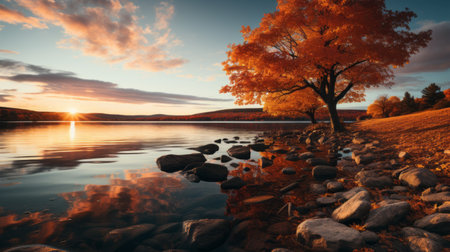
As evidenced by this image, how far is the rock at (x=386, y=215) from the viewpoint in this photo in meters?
3.52

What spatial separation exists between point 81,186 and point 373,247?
8096 mm

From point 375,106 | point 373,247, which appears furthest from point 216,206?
point 375,106

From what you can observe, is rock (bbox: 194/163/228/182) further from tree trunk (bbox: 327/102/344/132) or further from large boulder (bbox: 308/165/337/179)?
tree trunk (bbox: 327/102/344/132)

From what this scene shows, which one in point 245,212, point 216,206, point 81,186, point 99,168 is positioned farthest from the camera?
point 99,168

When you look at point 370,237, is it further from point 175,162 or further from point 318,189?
point 175,162

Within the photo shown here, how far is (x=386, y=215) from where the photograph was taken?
142 inches

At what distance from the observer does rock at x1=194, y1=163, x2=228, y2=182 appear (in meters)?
7.44

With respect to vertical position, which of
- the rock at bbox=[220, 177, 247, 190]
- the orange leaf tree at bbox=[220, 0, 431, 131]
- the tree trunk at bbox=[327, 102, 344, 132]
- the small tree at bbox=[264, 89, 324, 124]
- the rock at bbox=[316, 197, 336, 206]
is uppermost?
the orange leaf tree at bbox=[220, 0, 431, 131]

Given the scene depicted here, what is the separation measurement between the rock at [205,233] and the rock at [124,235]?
795 millimetres

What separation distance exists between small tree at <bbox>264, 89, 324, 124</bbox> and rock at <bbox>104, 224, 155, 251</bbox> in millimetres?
22985

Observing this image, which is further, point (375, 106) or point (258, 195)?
point (375, 106)

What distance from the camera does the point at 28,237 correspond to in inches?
146

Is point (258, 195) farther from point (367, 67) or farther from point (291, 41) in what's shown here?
point (367, 67)

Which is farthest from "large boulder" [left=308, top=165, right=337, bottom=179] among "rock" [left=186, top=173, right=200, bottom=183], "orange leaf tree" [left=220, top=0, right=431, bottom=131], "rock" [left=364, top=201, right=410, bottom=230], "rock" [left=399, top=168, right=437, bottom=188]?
"orange leaf tree" [left=220, top=0, right=431, bottom=131]
